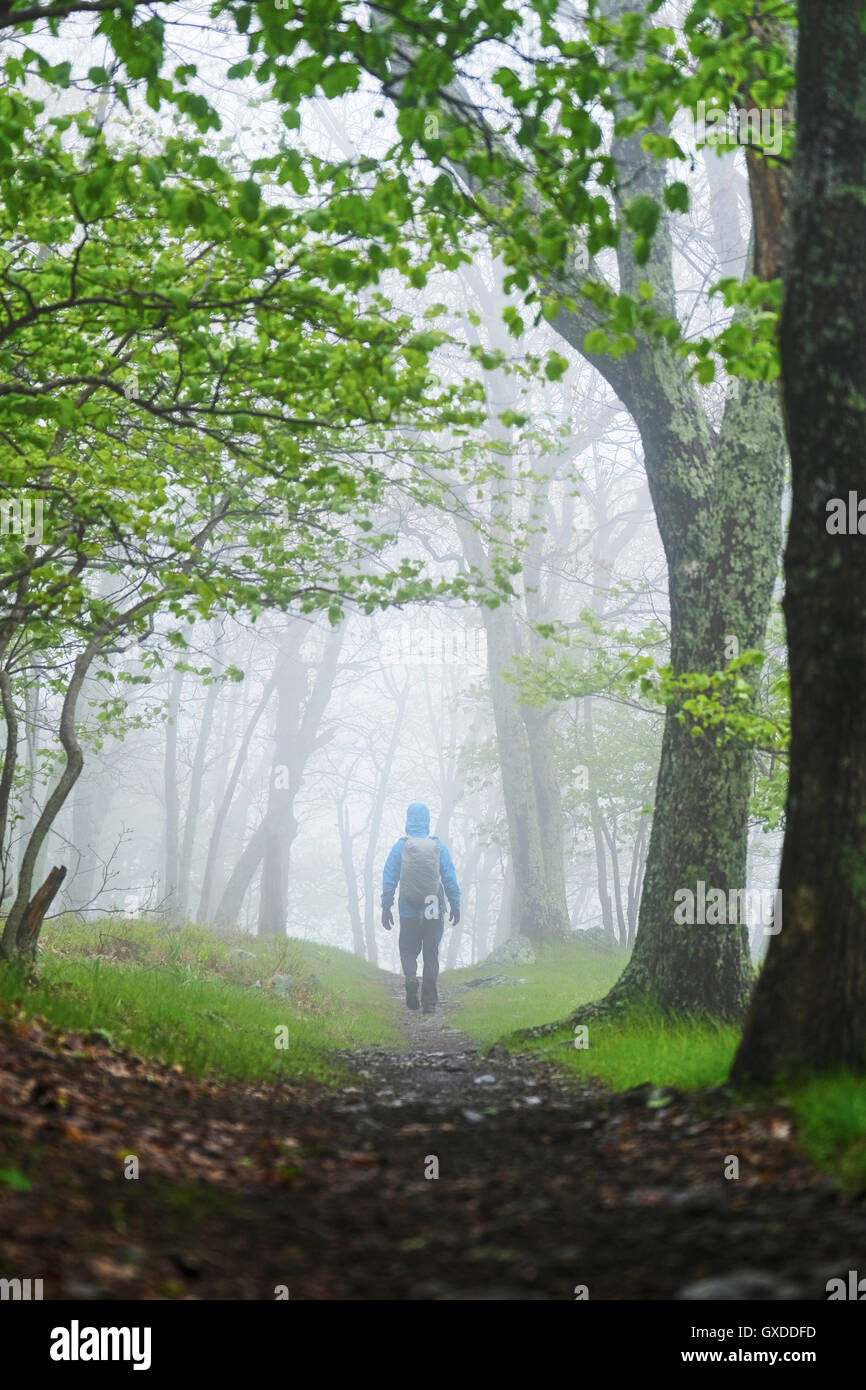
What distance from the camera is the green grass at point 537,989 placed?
1228 centimetres

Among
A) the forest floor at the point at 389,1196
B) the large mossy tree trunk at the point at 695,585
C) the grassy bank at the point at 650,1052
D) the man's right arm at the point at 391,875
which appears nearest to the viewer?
the forest floor at the point at 389,1196

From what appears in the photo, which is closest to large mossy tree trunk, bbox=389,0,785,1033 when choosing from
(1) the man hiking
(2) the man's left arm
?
(2) the man's left arm

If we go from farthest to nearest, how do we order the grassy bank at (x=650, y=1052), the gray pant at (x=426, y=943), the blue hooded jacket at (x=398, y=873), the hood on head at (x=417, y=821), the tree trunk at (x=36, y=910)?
the hood on head at (x=417, y=821)
the gray pant at (x=426, y=943)
the blue hooded jacket at (x=398, y=873)
the tree trunk at (x=36, y=910)
the grassy bank at (x=650, y=1052)

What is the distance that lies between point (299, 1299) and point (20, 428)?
533cm

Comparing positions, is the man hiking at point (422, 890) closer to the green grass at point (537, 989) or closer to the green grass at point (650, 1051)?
the green grass at point (537, 989)

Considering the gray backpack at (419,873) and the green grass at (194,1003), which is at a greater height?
the gray backpack at (419,873)

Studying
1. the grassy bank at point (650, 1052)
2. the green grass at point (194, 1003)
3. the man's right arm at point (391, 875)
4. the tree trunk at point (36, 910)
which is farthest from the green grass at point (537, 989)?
the tree trunk at point (36, 910)

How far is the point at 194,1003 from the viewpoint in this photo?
8.99 m

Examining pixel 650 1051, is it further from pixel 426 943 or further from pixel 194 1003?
pixel 426 943

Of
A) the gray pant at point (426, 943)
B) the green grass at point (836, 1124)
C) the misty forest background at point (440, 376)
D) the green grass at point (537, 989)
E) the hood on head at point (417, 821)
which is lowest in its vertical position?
the green grass at point (537, 989)

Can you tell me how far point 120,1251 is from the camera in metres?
3.14

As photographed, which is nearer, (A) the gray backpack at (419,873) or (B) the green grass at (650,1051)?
(B) the green grass at (650,1051)

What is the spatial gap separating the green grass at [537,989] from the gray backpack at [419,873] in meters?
1.71

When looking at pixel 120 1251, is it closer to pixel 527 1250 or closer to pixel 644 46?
pixel 527 1250
